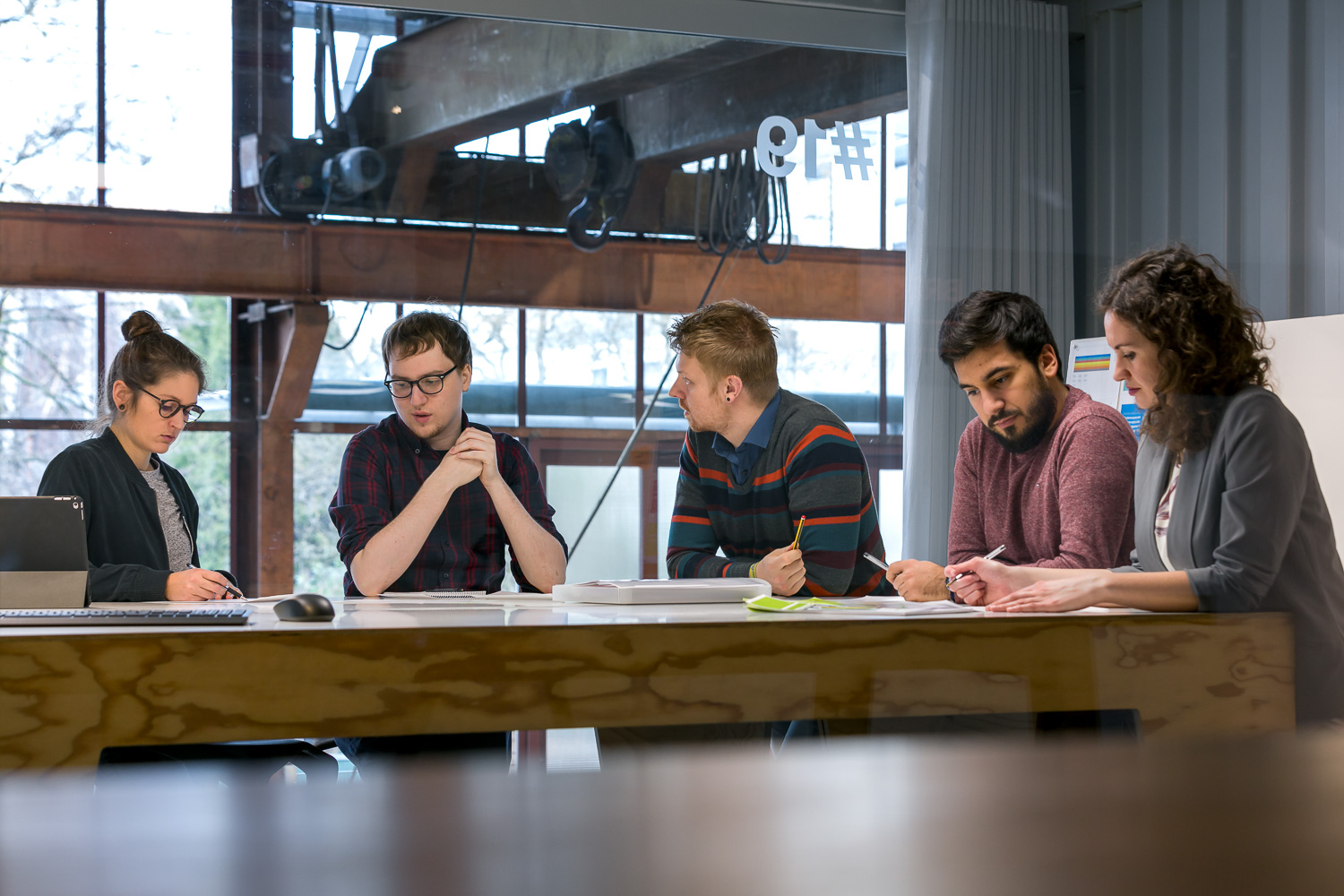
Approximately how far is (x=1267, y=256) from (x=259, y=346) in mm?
2753

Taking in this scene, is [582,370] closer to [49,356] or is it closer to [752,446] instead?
[49,356]

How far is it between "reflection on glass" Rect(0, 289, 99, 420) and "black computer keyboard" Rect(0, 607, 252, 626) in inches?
91.1

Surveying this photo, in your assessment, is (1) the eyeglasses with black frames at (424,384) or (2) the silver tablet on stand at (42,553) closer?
(2) the silver tablet on stand at (42,553)

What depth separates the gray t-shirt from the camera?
6.06ft

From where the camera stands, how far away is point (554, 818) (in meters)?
0.12

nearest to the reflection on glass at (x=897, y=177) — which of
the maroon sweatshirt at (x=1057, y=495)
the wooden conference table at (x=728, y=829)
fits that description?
the maroon sweatshirt at (x=1057, y=495)

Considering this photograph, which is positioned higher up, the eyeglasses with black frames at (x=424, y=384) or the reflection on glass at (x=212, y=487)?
the eyeglasses with black frames at (x=424, y=384)

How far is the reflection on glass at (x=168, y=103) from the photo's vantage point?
9.86 ft

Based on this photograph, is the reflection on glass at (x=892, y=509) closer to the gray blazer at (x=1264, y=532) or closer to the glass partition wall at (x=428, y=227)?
the glass partition wall at (x=428, y=227)

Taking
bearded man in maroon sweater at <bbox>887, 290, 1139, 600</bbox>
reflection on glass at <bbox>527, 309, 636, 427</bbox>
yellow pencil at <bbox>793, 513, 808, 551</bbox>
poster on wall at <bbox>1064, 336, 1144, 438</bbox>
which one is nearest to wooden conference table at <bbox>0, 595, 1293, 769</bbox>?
bearded man in maroon sweater at <bbox>887, 290, 1139, 600</bbox>

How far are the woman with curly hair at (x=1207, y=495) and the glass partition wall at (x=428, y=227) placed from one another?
1.86 metres

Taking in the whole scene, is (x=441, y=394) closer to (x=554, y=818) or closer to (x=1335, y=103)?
(x=554, y=818)

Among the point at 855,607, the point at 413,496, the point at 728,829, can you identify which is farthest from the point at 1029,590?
the point at 728,829

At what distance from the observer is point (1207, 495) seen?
1400mm
